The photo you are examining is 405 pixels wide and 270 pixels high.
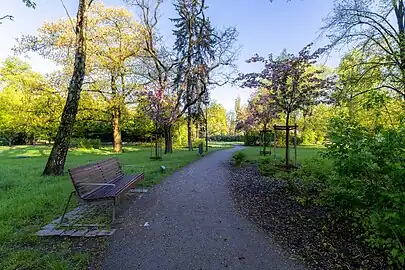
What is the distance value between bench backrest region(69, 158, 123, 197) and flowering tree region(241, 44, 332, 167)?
5.84 meters

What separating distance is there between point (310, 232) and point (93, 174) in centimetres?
388

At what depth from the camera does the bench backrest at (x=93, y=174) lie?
3.99 meters

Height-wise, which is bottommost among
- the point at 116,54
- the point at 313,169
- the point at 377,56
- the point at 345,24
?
the point at 313,169

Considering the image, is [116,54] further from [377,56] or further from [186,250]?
[186,250]

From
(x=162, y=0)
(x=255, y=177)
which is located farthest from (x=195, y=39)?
(x=255, y=177)

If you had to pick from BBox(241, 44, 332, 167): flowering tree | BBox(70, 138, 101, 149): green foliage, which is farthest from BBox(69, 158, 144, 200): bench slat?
BBox(70, 138, 101, 149): green foliage

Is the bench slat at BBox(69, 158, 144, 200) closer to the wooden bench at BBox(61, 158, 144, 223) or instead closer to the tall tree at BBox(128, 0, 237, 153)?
the wooden bench at BBox(61, 158, 144, 223)

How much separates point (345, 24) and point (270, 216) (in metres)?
8.14

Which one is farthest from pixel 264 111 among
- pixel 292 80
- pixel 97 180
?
pixel 97 180

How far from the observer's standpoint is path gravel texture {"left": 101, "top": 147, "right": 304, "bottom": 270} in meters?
2.71

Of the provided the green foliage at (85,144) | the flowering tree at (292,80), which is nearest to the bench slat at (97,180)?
the flowering tree at (292,80)

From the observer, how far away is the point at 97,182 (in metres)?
4.77

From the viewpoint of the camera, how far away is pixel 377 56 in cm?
948

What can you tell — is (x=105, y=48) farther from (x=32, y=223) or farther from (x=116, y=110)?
(x=32, y=223)
